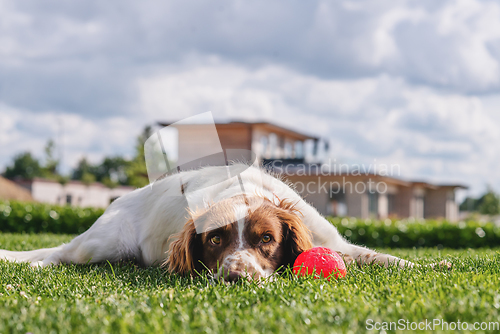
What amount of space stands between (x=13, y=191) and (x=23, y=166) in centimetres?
3367

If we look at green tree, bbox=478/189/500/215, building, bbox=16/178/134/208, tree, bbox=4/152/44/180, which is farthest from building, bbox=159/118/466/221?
tree, bbox=4/152/44/180

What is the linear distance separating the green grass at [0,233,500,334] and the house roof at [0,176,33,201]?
4056cm

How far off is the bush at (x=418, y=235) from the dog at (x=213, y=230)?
25.2 ft

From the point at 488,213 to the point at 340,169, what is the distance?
156ft

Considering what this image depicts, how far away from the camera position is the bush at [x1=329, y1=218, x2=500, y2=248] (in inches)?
457

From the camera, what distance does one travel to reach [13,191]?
4091cm

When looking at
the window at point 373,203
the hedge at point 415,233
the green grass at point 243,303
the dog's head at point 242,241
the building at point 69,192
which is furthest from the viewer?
the building at point 69,192

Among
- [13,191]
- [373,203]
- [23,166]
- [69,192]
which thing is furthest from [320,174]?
[23,166]

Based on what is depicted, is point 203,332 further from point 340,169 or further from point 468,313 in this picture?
point 340,169

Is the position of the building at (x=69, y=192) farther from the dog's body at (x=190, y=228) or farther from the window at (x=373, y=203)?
the dog's body at (x=190, y=228)

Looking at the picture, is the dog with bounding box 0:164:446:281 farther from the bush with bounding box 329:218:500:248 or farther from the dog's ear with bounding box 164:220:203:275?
the bush with bounding box 329:218:500:248

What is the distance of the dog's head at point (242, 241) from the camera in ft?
9.86

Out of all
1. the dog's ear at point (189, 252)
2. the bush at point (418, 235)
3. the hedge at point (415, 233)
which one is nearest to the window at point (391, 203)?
the hedge at point (415, 233)

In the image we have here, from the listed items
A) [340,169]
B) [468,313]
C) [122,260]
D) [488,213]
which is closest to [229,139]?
[340,169]
